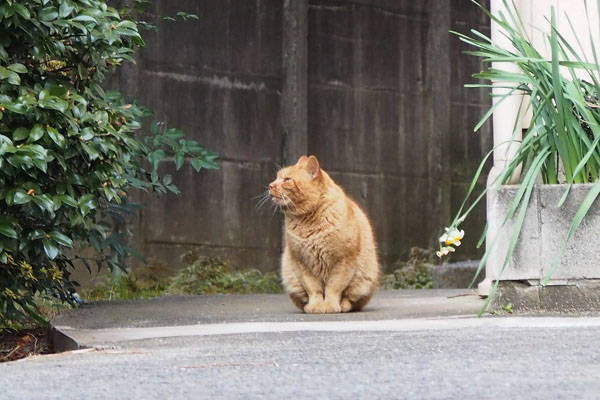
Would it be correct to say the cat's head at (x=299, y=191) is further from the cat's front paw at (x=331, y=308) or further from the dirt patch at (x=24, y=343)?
the dirt patch at (x=24, y=343)

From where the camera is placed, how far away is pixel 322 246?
22.9 ft

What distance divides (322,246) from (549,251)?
62.4 inches

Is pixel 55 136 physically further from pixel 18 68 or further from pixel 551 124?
pixel 551 124

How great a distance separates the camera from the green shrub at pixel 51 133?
5.42 meters

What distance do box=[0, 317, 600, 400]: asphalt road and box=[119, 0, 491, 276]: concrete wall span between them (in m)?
4.28

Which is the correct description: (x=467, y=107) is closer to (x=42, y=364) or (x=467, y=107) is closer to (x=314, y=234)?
(x=314, y=234)

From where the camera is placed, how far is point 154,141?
7.33 metres

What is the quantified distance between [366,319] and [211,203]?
3.33 m

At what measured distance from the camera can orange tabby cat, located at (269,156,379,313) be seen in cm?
696

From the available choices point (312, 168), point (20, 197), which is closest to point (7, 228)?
point (20, 197)

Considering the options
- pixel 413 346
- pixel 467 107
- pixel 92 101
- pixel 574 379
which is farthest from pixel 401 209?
pixel 574 379

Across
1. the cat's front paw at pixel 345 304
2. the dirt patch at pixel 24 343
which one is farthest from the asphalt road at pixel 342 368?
the cat's front paw at pixel 345 304

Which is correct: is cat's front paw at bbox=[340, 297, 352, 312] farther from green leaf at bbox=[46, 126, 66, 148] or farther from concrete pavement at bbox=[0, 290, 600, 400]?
green leaf at bbox=[46, 126, 66, 148]

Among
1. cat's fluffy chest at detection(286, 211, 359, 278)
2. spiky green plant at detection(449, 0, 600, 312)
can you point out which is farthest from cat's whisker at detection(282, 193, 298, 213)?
spiky green plant at detection(449, 0, 600, 312)
